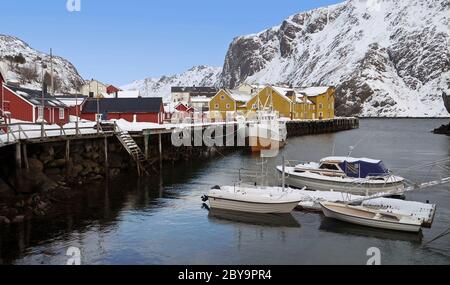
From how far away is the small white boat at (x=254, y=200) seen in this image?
24.8 m

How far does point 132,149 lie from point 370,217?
72.9 feet

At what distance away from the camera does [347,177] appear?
31891mm

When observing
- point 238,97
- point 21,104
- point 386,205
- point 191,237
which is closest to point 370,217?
point 386,205

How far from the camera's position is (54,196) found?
27.5 m

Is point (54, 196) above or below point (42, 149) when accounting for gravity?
below

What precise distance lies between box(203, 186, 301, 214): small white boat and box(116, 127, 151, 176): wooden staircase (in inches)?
502

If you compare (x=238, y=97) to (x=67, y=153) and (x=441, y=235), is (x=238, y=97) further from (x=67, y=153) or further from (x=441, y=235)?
(x=441, y=235)

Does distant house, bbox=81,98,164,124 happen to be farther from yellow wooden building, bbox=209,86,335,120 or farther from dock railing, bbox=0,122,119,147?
yellow wooden building, bbox=209,86,335,120

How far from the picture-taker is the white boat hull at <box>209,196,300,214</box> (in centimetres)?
2486
